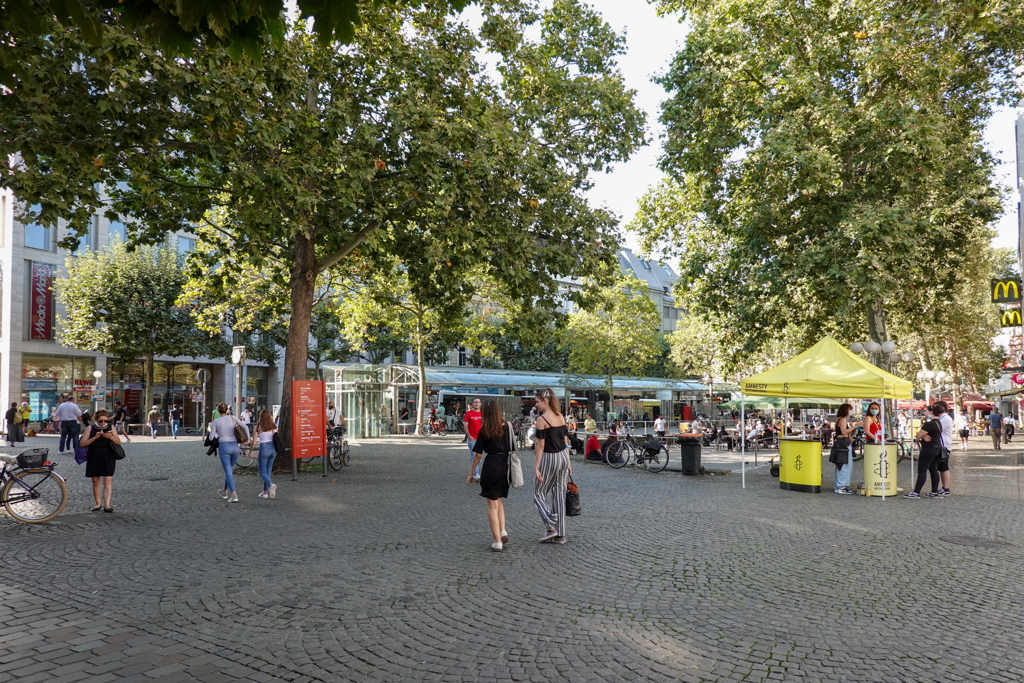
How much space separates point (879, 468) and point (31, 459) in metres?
13.1

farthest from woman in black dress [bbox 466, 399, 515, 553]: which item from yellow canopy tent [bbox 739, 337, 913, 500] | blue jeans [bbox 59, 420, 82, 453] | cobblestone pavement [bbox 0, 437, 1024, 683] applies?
blue jeans [bbox 59, 420, 82, 453]

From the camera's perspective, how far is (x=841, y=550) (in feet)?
26.9

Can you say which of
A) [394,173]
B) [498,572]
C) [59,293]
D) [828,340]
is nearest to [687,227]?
[828,340]

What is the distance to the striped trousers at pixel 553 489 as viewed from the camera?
26.9 feet

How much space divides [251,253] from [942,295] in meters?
21.5

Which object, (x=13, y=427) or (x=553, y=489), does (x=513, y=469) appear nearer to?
(x=553, y=489)

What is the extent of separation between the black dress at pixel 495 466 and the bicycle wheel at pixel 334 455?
1035 centimetres

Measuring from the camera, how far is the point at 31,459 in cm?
973

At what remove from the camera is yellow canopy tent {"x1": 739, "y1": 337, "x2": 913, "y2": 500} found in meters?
13.4

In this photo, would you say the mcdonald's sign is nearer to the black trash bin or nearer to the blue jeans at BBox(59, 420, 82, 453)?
the black trash bin

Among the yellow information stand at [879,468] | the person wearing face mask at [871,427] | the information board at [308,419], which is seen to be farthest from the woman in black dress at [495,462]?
the person wearing face mask at [871,427]

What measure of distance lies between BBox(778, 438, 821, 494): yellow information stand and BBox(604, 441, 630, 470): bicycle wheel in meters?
5.05

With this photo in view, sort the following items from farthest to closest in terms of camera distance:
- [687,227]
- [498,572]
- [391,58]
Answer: [687,227] < [391,58] < [498,572]

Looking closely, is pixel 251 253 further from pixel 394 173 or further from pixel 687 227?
pixel 687 227
